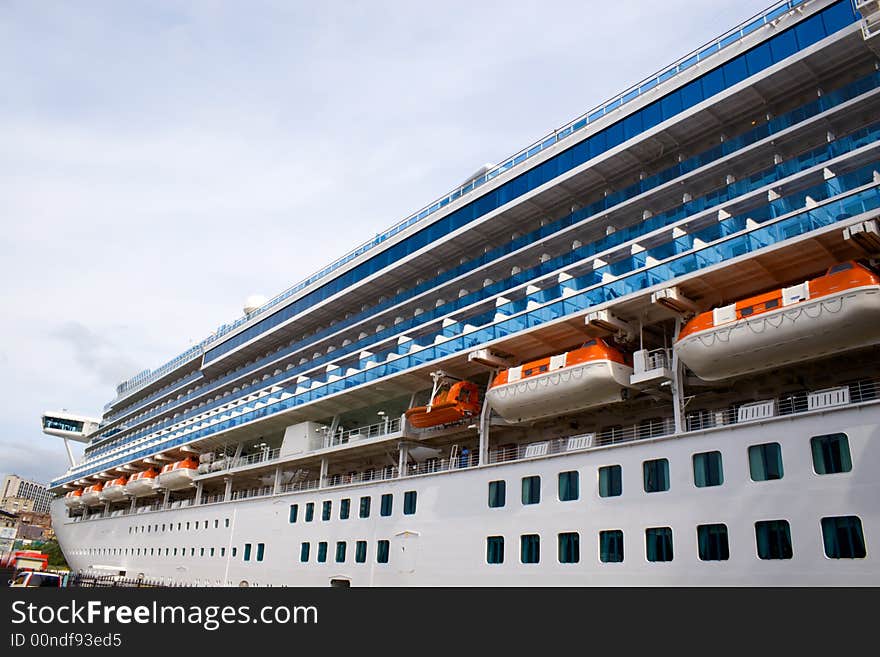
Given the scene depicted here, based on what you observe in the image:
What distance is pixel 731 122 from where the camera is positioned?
19484 mm

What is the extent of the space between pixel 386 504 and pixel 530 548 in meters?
6.63

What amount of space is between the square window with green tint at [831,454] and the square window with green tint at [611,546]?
4.83m

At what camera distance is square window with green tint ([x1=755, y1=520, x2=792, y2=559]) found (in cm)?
1349

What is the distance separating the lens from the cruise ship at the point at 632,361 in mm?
14289

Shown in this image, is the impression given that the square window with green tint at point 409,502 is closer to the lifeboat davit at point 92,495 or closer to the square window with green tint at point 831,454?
the square window with green tint at point 831,454

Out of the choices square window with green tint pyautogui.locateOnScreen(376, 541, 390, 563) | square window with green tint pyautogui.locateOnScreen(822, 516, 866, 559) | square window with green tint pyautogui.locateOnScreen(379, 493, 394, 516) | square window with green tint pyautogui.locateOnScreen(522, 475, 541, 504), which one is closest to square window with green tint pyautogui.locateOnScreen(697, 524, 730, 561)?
square window with green tint pyautogui.locateOnScreen(822, 516, 866, 559)

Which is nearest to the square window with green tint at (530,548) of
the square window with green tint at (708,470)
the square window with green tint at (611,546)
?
the square window with green tint at (611,546)

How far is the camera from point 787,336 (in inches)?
579

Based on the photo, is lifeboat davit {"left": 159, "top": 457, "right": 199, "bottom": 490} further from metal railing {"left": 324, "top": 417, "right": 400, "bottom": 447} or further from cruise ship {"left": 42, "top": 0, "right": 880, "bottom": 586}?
metal railing {"left": 324, "top": 417, "right": 400, "bottom": 447}

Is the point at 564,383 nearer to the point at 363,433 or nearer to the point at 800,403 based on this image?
the point at 800,403

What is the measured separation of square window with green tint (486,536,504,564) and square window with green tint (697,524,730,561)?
5851mm

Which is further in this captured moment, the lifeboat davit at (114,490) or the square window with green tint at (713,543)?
the lifeboat davit at (114,490)
